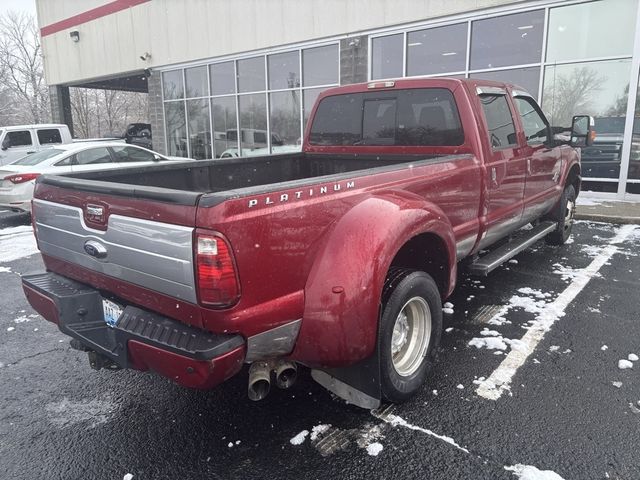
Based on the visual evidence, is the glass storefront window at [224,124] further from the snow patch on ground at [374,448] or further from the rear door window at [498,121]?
the snow patch on ground at [374,448]

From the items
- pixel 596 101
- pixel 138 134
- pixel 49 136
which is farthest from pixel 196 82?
pixel 596 101

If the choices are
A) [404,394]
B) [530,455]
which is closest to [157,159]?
[404,394]

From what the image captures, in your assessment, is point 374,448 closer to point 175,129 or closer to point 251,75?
point 251,75

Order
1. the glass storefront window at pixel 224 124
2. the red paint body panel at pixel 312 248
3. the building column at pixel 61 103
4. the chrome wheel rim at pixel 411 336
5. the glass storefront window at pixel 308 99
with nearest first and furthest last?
the red paint body panel at pixel 312 248 < the chrome wheel rim at pixel 411 336 < the glass storefront window at pixel 308 99 < the glass storefront window at pixel 224 124 < the building column at pixel 61 103

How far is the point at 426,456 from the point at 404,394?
44 cm

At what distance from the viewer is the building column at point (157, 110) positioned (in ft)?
60.3

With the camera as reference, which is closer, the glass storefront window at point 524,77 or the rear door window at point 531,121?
the rear door window at point 531,121

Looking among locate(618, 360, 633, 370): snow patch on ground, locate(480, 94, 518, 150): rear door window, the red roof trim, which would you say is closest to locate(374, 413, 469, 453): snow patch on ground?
locate(618, 360, 633, 370): snow patch on ground

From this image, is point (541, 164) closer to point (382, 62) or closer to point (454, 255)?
point (454, 255)

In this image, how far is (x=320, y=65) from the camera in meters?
13.4

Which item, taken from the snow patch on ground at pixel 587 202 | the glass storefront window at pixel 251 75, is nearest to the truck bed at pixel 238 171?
the snow patch on ground at pixel 587 202

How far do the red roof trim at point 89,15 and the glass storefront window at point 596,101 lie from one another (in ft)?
47.1

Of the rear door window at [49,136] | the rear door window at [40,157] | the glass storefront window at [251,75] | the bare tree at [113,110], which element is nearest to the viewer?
the rear door window at [40,157]

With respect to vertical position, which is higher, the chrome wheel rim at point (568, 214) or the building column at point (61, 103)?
the building column at point (61, 103)
